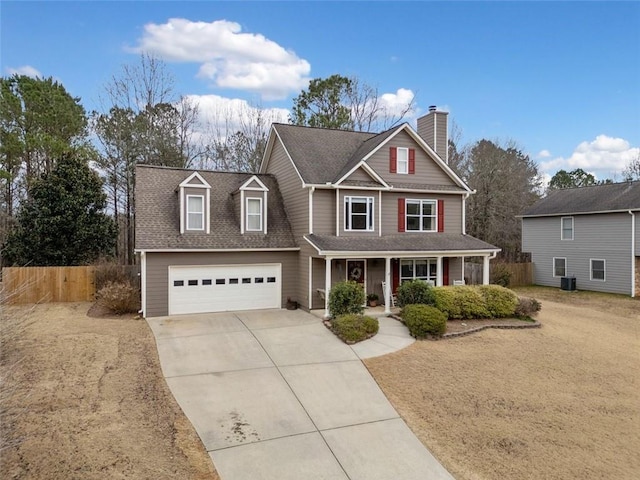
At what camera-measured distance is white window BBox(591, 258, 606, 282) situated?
80.2 feet

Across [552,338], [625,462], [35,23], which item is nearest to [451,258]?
[552,338]

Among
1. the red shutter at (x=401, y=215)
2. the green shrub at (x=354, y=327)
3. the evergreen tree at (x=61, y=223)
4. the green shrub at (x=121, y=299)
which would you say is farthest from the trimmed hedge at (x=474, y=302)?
the evergreen tree at (x=61, y=223)

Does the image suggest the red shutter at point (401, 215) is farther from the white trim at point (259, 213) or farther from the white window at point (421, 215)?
the white trim at point (259, 213)

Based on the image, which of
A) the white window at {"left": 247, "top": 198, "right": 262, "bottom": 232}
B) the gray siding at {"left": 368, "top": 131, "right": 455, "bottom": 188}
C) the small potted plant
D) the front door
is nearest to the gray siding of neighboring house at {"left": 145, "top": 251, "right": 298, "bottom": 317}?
the white window at {"left": 247, "top": 198, "right": 262, "bottom": 232}

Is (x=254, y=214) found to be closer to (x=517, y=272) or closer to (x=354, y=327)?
(x=354, y=327)

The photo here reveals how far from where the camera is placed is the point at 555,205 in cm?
2783

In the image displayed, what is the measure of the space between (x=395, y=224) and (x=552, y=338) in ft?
24.1

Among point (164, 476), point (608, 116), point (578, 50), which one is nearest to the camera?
point (164, 476)

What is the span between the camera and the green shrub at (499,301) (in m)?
15.3

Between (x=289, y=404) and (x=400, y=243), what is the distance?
9.96 m

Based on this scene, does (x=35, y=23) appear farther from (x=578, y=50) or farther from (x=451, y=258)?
(x=578, y=50)

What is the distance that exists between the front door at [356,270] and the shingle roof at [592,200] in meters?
16.0

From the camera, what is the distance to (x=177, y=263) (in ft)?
52.3

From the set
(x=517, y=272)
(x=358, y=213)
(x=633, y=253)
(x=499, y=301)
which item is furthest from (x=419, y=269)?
(x=633, y=253)
